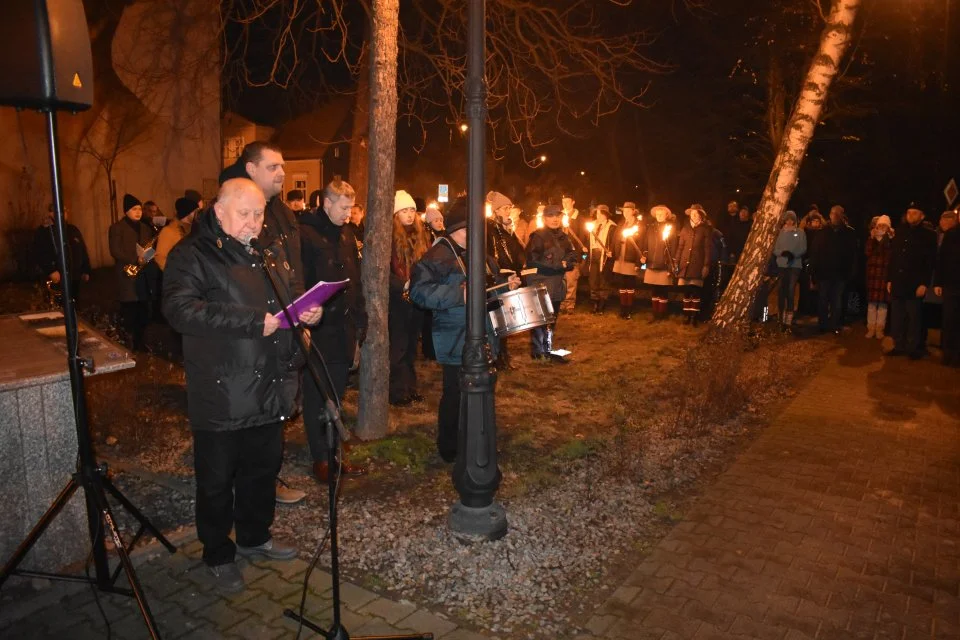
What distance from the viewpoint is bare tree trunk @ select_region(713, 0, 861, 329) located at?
11477 millimetres

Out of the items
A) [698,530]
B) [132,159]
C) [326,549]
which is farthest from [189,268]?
[132,159]

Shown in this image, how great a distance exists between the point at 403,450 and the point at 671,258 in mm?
8683

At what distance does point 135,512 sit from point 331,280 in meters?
2.24

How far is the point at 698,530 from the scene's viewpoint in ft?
17.5

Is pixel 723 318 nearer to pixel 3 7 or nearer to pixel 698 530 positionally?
pixel 698 530

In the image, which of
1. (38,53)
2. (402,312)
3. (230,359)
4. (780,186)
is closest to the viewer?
(38,53)

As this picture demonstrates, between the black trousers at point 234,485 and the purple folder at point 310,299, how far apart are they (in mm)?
776

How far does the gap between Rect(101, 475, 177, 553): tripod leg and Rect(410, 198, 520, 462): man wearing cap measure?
224 cm

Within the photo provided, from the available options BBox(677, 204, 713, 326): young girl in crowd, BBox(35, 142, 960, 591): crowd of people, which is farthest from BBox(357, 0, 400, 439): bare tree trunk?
BBox(677, 204, 713, 326): young girl in crowd

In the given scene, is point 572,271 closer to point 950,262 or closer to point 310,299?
point 950,262

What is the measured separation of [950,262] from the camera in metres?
10.7

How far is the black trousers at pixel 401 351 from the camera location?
8.28m

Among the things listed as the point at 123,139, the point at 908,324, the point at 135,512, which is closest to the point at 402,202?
the point at 135,512

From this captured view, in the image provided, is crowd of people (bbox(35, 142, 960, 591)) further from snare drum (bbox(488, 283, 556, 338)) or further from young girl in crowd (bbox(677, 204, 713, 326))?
young girl in crowd (bbox(677, 204, 713, 326))
